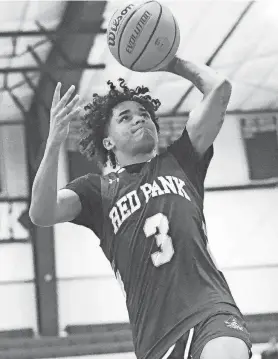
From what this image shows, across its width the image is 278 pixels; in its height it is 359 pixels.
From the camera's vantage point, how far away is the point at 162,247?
314cm

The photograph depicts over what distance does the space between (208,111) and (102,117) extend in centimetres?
76

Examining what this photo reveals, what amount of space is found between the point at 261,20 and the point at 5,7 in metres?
3.92

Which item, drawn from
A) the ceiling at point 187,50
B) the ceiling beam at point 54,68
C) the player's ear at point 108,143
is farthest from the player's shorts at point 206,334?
the ceiling beam at point 54,68

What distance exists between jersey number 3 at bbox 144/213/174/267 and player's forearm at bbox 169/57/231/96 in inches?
26.7

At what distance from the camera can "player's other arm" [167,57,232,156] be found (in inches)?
134

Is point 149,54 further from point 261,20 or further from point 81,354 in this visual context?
point 261,20

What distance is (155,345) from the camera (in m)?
3.01

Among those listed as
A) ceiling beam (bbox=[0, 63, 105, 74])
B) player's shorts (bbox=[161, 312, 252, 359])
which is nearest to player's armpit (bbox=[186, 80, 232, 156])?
player's shorts (bbox=[161, 312, 252, 359])

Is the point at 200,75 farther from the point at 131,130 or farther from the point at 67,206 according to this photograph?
the point at 67,206

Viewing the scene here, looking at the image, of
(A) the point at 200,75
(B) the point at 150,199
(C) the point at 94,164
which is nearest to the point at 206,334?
(B) the point at 150,199

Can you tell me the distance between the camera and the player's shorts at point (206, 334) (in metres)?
2.86

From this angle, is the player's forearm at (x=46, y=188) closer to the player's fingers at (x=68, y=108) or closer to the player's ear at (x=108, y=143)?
the player's fingers at (x=68, y=108)

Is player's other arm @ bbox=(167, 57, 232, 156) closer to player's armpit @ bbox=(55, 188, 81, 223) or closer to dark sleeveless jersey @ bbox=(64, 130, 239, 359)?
dark sleeveless jersey @ bbox=(64, 130, 239, 359)

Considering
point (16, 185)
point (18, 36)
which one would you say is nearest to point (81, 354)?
point (16, 185)
